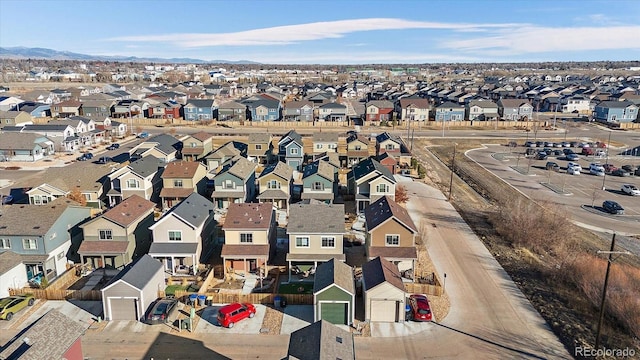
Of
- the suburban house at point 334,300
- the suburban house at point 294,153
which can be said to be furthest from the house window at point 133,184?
the suburban house at point 334,300

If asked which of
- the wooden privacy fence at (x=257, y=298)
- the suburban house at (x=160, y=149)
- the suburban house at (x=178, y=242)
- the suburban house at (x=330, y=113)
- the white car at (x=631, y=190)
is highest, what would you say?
the suburban house at (x=330, y=113)

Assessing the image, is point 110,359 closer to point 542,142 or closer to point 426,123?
point 542,142

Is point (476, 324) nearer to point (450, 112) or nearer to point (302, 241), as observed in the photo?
point (302, 241)

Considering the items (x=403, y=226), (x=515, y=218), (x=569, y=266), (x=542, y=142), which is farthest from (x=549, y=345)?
(x=542, y=142)

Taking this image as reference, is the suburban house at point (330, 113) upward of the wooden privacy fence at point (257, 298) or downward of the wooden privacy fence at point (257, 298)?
upward

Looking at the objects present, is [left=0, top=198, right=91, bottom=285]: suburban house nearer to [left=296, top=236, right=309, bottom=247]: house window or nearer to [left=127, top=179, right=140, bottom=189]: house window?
[left=127, top=179, right=140, bottom=189]: house window

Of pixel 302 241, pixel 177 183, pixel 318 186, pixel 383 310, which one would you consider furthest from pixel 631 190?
pixel 177 183

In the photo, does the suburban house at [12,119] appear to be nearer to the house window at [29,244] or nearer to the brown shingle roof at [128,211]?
the brown shingle roof at [128,211]
